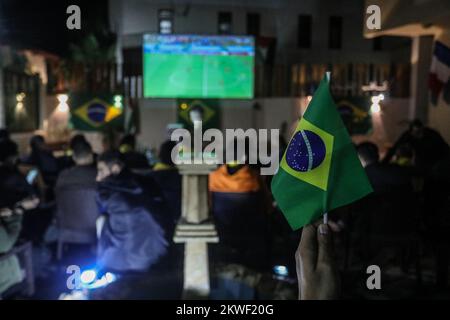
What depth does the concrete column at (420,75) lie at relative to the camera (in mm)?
8445

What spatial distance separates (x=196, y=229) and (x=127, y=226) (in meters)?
0.70

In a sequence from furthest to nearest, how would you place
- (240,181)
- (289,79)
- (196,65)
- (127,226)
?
(289,79) < (196,65) < (240,181) < (127,226)

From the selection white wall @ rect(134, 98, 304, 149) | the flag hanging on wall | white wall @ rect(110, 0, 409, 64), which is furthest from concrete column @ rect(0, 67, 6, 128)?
white wall @ rect(110, 0, 409, 64)

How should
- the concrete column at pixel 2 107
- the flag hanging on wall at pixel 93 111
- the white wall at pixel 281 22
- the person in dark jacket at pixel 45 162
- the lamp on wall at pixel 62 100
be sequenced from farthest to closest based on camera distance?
the white wall at pixel 281 22
the lamp on wall at pixel 62 100
the concrete column at pixel 2 107
the flag hanging on wall at pixel 93 111
the person in dark jacket at pixel 45 162

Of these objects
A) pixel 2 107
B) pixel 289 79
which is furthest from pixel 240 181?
pixel 289 79

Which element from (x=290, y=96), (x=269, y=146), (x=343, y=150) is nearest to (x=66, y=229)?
(x=269, y=146)

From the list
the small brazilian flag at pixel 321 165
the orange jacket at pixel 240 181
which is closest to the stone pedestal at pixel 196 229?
the orange jacket at pixel 240 181

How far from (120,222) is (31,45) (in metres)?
6.69

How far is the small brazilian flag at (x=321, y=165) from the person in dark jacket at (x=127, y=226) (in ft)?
8.05

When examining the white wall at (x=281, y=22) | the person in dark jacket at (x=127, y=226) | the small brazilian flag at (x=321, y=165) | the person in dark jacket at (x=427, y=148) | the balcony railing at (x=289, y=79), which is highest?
the white wall at (x=281, y=22)

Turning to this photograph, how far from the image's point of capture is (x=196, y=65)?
10211 mm

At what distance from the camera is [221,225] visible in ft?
16.6

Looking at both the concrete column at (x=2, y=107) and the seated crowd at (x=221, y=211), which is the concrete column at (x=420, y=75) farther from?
the concrete column at (x=2, y=107)

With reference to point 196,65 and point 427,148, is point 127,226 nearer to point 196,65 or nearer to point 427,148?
point 427,148
